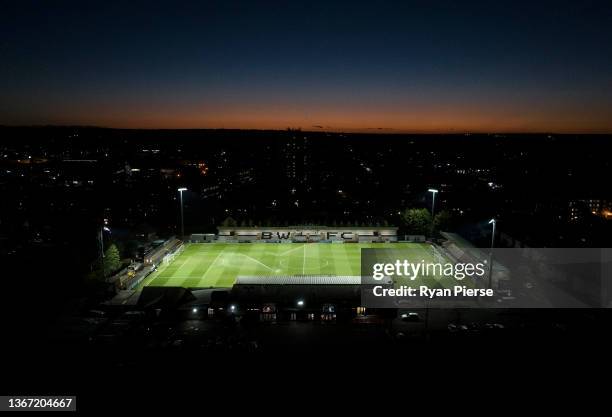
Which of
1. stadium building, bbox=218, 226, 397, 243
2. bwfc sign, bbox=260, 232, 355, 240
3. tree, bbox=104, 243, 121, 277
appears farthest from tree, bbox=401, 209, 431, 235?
tree, bbox=104, 243, 121, 277

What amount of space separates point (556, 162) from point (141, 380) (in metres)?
74.0

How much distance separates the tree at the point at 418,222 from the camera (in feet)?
97.6

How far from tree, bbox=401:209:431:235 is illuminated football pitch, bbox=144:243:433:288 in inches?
99.7

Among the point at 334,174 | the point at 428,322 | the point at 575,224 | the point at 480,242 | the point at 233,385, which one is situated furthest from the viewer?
the point at 334,174

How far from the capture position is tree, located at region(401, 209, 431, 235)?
29.7 meters

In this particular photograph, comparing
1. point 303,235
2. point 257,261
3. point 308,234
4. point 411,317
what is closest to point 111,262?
point 257,261

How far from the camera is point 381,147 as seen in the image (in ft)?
341

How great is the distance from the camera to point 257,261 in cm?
2375

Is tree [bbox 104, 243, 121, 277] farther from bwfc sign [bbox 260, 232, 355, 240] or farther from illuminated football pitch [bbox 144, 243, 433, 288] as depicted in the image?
bwfc sign [bbox 260, 232, 355, 240]

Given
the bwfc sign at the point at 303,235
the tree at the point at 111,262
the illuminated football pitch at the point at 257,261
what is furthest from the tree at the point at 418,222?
the tree at the point at 111,262

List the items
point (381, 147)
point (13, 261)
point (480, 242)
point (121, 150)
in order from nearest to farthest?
point (13, 261) → point (480, 242) → point (121, 150) → point (381, 147)

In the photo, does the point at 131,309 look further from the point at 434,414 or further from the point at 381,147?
the point at 381,147

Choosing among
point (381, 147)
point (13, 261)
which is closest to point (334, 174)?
point (381, 147)

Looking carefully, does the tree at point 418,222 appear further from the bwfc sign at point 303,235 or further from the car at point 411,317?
the car at point 411,317
